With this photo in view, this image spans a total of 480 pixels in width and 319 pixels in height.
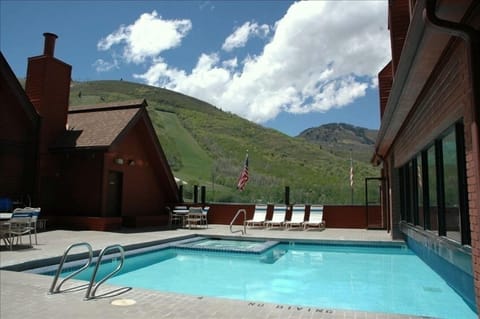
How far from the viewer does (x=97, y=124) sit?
16156 millimetres

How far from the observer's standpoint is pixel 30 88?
1512 cm

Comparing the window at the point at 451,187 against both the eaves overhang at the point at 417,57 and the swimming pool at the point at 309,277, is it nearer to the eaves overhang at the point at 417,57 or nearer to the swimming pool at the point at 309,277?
the eaves overhang at the point at 417,57

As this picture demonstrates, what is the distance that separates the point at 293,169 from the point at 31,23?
3750 cm

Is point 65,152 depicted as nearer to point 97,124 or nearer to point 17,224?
point 97,124

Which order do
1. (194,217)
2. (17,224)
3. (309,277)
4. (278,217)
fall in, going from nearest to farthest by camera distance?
(309,277) < (17,224) < (278,217) < (194,217)

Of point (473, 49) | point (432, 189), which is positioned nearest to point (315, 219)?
point (432, 189)

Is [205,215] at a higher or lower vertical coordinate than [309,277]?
higher

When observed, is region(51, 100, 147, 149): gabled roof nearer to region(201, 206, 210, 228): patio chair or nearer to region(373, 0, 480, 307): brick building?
region(201, 206, 210, 228): patio chair

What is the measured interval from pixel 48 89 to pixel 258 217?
32.8 ft

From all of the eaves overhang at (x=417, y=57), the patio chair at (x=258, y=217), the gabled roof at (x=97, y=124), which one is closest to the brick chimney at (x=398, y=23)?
the eaves overhang at (x=417, y=57)

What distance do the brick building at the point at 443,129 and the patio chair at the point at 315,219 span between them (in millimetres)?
5788

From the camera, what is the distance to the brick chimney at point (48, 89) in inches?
587

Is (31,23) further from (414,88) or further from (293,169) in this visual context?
(293,169)

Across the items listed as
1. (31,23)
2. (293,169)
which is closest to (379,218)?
(31,23)
